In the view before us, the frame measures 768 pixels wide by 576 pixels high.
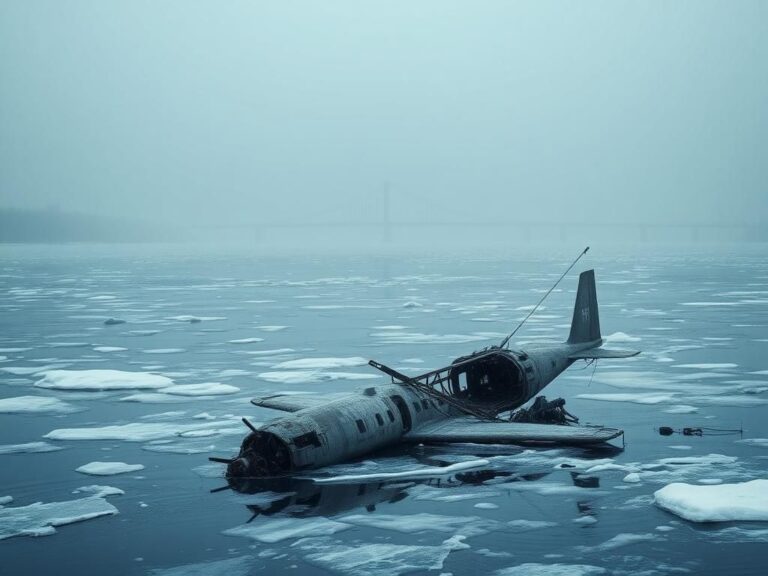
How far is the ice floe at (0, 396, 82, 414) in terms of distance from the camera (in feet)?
105

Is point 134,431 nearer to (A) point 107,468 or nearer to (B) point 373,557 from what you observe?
(A) point 107,468

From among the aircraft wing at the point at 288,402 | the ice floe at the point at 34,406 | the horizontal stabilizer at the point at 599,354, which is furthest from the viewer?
the horizontal stabilizer at the point at 599,354

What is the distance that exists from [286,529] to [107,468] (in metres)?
7.20

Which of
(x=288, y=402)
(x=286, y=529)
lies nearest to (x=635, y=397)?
(x=288, y=402)

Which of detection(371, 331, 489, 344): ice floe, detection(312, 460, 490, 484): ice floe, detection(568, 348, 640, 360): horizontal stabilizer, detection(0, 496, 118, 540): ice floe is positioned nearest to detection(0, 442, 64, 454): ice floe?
detection(0, 496, 118, 540): ice floe

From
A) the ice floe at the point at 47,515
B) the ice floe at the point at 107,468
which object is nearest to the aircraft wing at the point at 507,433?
the ice floe at the point at 107,468

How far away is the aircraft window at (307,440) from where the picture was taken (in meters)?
23.2

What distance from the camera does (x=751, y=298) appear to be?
82812 millimetres

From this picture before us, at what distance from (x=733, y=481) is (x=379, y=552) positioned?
995cm

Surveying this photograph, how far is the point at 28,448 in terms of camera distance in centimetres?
2681

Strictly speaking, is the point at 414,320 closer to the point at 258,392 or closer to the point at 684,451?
the point at 258,392

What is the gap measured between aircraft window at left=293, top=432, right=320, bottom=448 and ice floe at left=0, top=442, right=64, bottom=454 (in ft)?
26.9

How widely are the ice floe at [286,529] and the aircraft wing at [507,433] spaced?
7152 millimetres

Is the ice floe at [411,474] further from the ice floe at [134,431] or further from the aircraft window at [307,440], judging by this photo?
the ice floe at [134,431]
